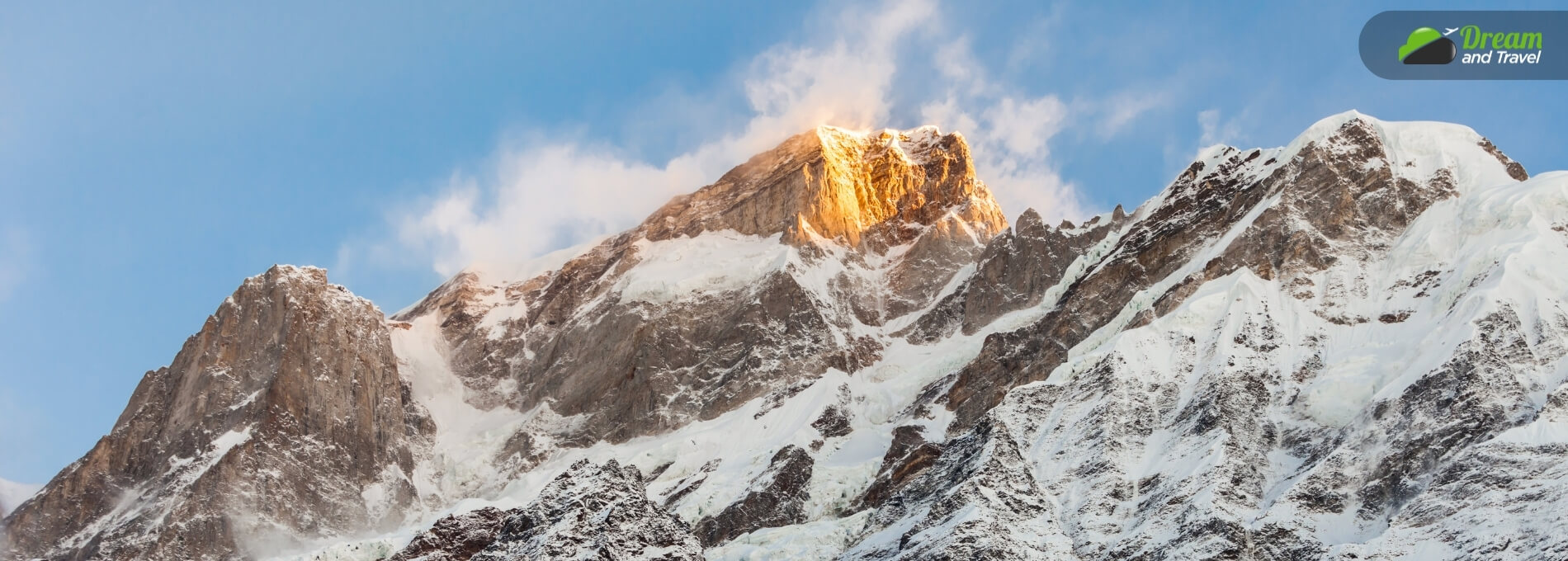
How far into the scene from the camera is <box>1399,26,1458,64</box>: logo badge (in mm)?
142375

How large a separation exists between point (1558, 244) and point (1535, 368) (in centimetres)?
2606

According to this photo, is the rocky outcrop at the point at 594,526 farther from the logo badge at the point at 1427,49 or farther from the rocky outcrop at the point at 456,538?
the logo badge at the point at 1427,49

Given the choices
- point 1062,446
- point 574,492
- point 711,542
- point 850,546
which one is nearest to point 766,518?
point 711,542

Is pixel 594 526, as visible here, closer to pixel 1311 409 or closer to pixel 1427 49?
pixel 1311 409

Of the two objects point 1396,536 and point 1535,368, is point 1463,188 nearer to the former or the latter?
point 1535,368

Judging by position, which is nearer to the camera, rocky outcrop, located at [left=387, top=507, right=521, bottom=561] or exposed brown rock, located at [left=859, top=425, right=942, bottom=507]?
rocky outcrop, located at [left=387, top=507, right=521, bottom=561]

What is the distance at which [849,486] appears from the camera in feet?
638

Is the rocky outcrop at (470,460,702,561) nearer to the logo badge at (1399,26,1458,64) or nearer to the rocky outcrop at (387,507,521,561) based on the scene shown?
the rocky outcrop at (387,507,521,561)

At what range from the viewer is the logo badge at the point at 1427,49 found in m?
142

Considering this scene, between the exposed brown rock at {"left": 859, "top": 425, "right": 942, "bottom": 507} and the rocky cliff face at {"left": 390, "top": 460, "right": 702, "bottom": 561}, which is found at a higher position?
the exposed brown rock at {"left": 859, "top": 425, "right": 942, "bottom": 507}

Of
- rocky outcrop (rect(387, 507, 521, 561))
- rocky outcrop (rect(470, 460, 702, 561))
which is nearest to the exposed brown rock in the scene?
rocky outcrop (rect(387, 507, 521, 561))

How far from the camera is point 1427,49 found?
14325 cm

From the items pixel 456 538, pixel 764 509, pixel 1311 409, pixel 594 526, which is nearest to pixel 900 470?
pixel 764 509

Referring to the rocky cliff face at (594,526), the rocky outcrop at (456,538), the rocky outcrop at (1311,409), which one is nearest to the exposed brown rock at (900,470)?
the rocky outcrop at (1311,409)
